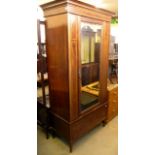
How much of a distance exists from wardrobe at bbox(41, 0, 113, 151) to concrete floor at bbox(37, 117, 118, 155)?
0.52 feet

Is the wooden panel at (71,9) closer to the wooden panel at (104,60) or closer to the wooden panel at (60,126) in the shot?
the wooden panel at (104,60)

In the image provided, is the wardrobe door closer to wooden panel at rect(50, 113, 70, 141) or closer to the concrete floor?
wooden panel at rect(50, 113, 70, 141)

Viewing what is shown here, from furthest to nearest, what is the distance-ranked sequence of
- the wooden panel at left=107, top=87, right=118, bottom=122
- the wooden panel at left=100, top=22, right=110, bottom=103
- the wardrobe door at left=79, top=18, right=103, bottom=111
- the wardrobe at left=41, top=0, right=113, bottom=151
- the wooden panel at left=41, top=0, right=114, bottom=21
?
the wooden panel at left=107, top=87, right=118, bottom=122, the wooden panel at left=100, top=22, right=110, bottom=103, the wardrobe door at left=79, top=18, right=103, bottom=111, the wardrobe at left=41, top=0, right=113, bottom=151, the wooden panel at left=41, top=0, right=114, bottom=21

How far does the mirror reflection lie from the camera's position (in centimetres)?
198

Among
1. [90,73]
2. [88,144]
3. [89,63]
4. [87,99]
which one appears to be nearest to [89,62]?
[89,63]

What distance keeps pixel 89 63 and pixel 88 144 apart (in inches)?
44.0

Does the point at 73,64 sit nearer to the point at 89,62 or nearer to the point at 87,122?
the point at 89,62

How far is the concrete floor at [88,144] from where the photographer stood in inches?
79.7

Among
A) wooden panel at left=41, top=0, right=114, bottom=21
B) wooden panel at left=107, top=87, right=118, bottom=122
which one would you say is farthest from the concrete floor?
wooden panel at left=41, top=0, right=114, bottom=21

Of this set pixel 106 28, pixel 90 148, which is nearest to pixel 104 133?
pixel 90 148

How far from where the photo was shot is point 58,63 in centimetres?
190
